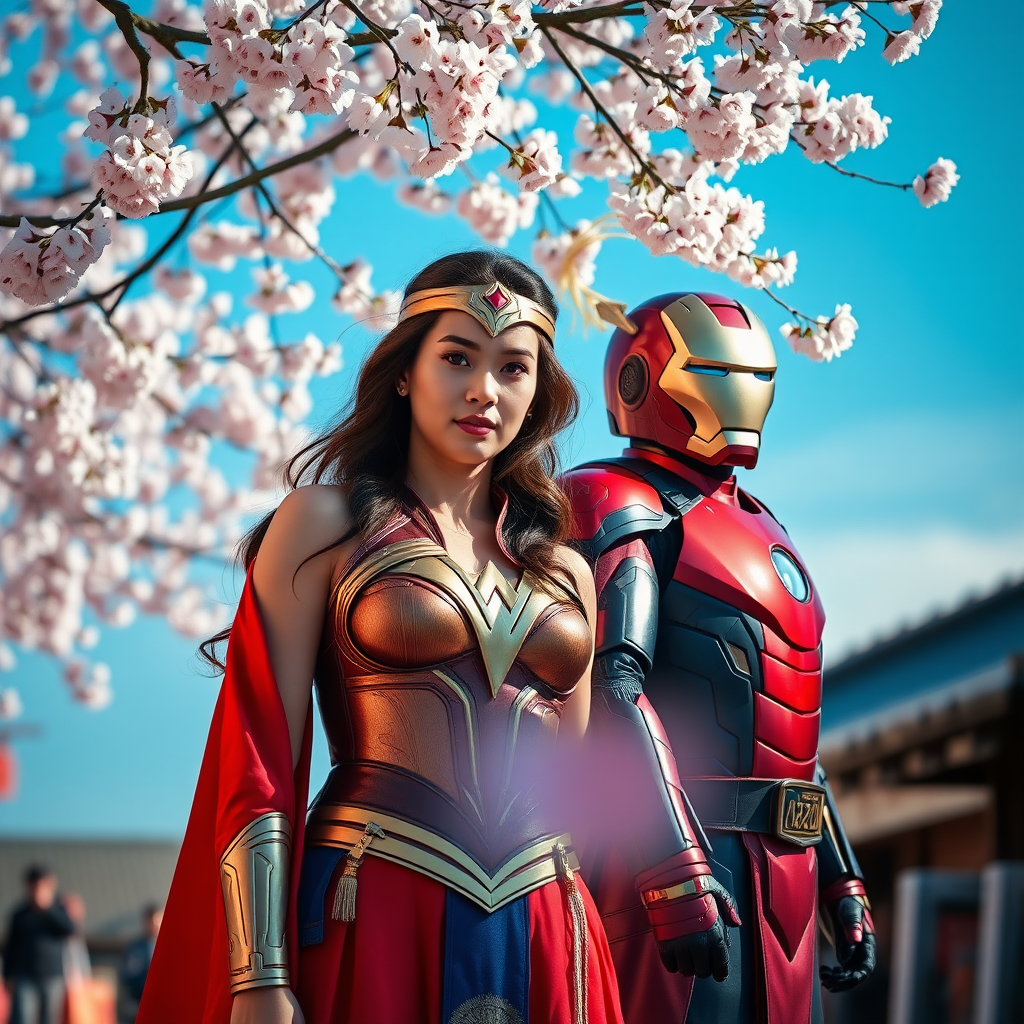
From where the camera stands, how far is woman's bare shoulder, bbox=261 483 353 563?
2627mm

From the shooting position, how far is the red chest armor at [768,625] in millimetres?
3258

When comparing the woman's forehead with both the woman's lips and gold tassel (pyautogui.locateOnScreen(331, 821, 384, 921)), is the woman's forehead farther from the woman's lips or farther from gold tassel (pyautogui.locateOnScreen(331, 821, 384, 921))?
gold tassel (pyautogui.locateOnScreen(331, 821, 384, 921))

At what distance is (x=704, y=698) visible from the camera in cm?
324

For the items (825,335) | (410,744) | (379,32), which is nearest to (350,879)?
(410,744)

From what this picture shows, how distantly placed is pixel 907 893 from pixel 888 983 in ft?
10.0

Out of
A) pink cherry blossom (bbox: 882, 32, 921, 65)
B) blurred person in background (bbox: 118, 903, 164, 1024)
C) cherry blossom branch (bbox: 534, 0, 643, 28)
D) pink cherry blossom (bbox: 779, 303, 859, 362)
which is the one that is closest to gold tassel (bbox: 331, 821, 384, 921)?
cherry blossom branch (bbox: 534, 0, 643, 28)

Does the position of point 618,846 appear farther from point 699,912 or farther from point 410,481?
point 410,481

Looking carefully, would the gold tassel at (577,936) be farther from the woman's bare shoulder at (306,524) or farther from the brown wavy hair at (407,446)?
the woman's bare shoulder at (306,524)

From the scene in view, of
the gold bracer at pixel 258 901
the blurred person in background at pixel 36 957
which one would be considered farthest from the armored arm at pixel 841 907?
the blurred person in background at pixel 36 957

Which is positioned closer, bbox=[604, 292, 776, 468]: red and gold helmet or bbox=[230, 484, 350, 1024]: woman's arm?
bbox=[230, 484, 350, 1024]: woman's arm

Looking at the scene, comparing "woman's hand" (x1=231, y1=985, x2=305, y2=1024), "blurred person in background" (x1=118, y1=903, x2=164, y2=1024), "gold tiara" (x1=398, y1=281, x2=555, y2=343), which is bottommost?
"blurred person in background" (x1=118, y1=903, x2=164, y2=1024)

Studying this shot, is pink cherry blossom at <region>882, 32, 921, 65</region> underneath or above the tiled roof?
above

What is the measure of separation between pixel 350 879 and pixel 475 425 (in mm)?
888

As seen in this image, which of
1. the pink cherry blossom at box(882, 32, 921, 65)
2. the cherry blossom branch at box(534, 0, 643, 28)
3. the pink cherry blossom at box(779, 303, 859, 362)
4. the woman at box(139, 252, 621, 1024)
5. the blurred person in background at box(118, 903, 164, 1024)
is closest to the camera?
the woman at box(139, 252, 621, 1024)
